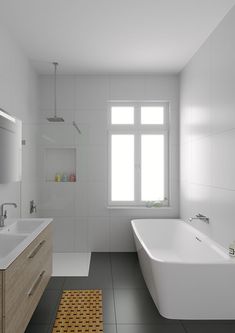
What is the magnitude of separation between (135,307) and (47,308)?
87 centimetres

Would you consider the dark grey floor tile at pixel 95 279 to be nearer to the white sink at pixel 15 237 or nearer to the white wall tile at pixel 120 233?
the white wall tile at pixel 120 233

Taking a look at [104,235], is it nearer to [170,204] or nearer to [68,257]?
[68,257]

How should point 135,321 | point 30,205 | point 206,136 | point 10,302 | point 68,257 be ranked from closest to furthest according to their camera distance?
point 10,302 < point 135,321 < point 206,136 < point 30,205 < point 68,257

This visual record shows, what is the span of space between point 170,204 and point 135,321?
2371mm

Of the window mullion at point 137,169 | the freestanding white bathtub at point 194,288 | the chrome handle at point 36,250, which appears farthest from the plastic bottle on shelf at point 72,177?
the freestanding white bathtub at point 194,288

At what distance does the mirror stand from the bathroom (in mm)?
169

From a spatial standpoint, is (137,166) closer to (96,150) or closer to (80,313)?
(96,150)

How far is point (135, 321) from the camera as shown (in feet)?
8.90

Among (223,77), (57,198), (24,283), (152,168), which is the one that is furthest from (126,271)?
(223,77)

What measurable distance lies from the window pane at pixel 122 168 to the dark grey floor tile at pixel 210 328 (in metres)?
2.47

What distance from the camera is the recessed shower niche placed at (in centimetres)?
448

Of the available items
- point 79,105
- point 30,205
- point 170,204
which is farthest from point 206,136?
point 30,205

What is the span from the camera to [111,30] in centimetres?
332

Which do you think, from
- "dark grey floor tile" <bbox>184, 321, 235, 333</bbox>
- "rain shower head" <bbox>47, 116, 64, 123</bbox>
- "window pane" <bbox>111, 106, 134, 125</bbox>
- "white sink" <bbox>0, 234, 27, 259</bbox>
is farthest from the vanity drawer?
"window pane" <bbox>111, 106, 134, 125</bbox>
